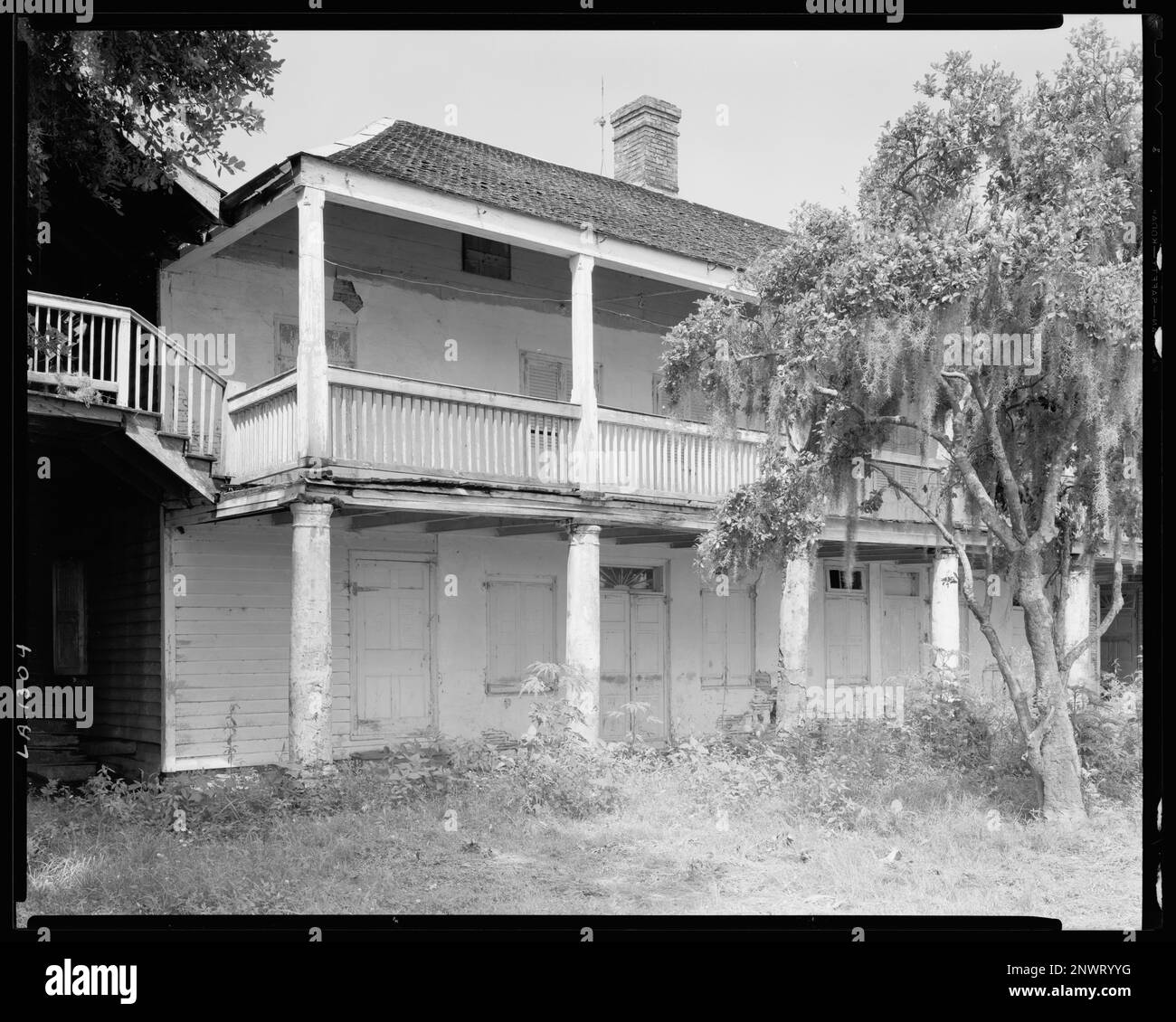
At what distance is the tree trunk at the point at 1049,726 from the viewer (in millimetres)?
8852

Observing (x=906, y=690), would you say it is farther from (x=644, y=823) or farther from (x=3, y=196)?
(x=3, y=196)

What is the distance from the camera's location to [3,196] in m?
5.22

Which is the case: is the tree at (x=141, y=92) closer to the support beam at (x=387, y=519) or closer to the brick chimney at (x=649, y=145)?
the support beam at (x=387, y=519)

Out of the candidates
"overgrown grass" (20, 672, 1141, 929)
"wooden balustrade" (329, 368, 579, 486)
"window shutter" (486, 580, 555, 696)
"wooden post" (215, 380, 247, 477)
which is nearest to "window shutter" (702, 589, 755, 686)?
"window shutter" (486, 580, 555, 696)

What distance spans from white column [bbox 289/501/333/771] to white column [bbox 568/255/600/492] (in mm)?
2992

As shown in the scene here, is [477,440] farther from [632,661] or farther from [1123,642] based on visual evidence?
[1123,642]

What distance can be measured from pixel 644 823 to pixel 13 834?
17.9ft

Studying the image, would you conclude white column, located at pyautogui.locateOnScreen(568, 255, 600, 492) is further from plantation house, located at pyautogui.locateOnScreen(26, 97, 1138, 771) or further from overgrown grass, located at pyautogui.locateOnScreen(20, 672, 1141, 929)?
overgrown grass, located at pyautogui.locateOnScreen(20, 672, 1141, 929)

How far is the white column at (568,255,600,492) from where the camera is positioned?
12219mm

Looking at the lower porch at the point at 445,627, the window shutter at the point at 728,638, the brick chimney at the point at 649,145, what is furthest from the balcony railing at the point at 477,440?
the brick chimney at the point at 649,145

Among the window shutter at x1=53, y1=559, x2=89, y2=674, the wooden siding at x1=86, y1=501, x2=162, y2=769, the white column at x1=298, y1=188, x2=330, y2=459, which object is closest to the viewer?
the white column at x1=298, y1=188, x2=330, y2=459

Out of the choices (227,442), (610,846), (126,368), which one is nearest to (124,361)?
(126,368)

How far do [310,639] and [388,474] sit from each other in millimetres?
1692
